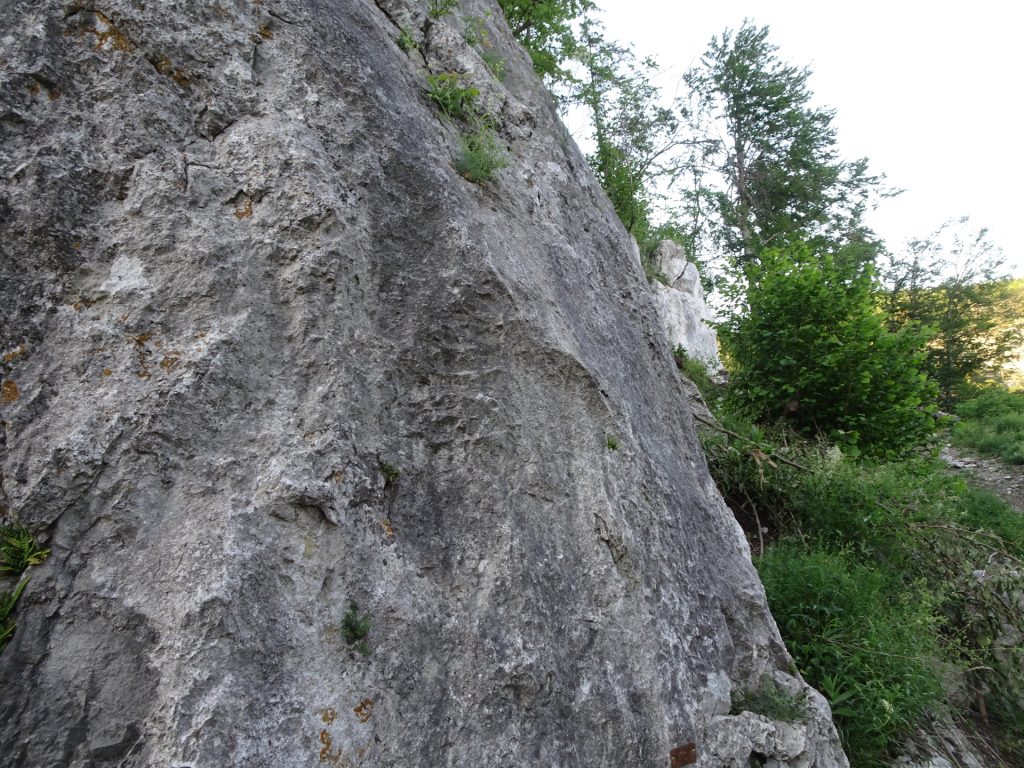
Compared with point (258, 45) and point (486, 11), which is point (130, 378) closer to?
point (258, 45)

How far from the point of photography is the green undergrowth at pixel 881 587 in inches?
155

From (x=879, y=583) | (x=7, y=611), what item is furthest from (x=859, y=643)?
(x=7, y=611)

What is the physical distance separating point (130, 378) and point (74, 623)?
83 cm

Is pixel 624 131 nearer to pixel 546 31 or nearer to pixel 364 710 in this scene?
pixel 546 31

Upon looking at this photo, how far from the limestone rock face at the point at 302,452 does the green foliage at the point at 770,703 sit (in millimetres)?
100

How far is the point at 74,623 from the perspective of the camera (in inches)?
76.9

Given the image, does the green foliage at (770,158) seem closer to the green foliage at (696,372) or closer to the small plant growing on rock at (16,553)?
the green foliage at (696,372)

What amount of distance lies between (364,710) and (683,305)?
12.9m

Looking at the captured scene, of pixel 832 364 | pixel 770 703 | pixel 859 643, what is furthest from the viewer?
pixel 832 364

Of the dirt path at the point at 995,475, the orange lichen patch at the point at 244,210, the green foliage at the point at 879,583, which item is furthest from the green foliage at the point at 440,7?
the dirt path at the point at 995,475

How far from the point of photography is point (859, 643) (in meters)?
4.17

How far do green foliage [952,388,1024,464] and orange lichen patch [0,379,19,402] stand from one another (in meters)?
16.6

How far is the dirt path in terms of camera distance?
11.8 meters

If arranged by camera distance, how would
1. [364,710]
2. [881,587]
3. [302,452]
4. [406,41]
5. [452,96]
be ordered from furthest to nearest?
[881,587], [406,41], [452,96], [302,452], [364,710]
